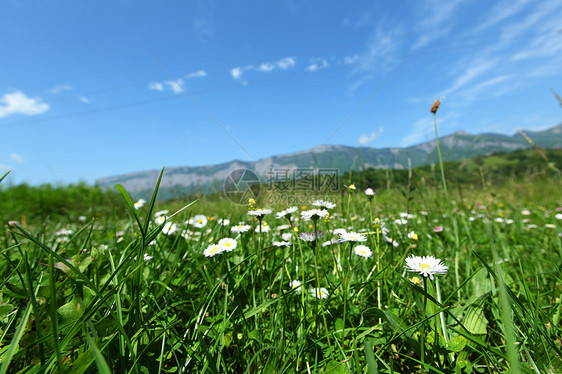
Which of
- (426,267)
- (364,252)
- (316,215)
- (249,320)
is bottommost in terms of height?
(249,320)

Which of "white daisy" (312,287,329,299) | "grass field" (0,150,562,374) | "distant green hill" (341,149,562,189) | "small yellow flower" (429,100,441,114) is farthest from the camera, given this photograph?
"distant green hill" (341,149,562,189)

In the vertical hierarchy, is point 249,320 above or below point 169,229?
below

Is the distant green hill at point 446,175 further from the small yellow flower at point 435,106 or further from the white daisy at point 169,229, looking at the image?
the white daisy at point 169,229

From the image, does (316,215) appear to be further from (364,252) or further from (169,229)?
(169,229)

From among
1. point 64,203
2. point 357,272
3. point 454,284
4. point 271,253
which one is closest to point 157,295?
point 271,253

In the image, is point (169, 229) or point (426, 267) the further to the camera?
point (169, 229)

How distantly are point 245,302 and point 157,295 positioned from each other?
372 millimetres

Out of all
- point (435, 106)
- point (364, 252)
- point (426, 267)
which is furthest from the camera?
point (435, 106)

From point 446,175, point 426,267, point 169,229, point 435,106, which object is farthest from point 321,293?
point 446,175

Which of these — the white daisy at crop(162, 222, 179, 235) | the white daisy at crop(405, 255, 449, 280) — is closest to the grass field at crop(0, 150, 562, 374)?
the white daisy at crop(405, 255, 449, 280)

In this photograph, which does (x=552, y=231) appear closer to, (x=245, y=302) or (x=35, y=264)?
(x=245, y=302)

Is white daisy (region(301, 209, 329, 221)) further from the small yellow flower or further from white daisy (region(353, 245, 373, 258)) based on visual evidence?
the small yellow flower

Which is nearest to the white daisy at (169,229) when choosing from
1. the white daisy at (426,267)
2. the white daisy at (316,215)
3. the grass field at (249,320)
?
the grass field at (249,320)

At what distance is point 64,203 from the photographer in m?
7.40
